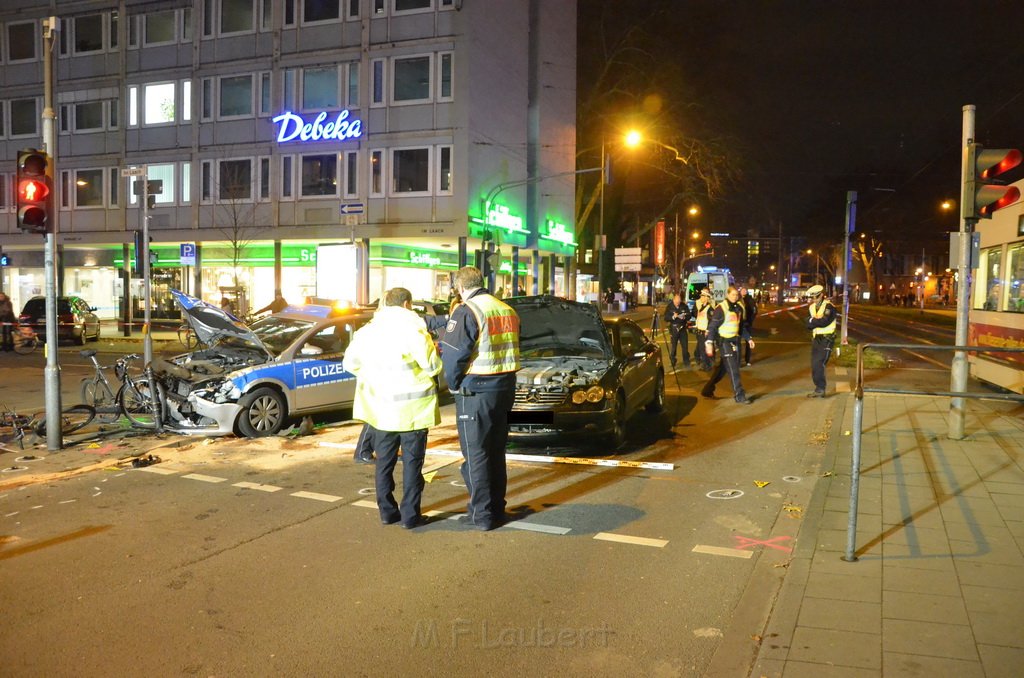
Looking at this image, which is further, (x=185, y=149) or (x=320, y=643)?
(x=185, y=149)

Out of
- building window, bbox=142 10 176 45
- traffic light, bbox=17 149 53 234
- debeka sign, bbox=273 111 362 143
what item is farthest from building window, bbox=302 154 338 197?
traffic light, bbox=17 149 53 234

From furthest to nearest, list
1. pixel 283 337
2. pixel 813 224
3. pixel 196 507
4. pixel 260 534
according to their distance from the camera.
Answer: pixel 813 224 → pixel 283 337 → pixel 196 507 → pixel 260 534

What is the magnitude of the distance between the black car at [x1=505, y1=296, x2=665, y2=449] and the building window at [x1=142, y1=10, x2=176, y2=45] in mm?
29750

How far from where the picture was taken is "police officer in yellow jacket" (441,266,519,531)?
5867 millimetres

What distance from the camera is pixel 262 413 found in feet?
32.4

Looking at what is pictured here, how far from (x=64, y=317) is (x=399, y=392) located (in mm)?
23585

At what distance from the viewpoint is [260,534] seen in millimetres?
6004

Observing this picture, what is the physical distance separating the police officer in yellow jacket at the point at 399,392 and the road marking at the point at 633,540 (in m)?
1.43

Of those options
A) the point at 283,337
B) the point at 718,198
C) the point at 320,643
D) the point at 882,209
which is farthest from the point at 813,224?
the point at 320,643

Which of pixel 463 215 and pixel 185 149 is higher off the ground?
pixel 185 149

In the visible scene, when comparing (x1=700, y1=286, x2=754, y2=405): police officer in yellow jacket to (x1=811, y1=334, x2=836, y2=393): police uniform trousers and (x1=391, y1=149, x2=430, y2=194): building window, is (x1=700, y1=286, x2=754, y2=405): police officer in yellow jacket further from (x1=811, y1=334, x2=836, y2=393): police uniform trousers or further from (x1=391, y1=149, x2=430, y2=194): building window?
(x1=391, y1=149, x2=430, y2=194): building window

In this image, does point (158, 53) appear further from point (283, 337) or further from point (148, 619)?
point (148, 619)

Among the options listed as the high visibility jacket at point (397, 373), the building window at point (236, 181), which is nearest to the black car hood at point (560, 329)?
the high visibility jacket at point (397, 373)

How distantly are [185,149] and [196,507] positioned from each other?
30.3 metres
